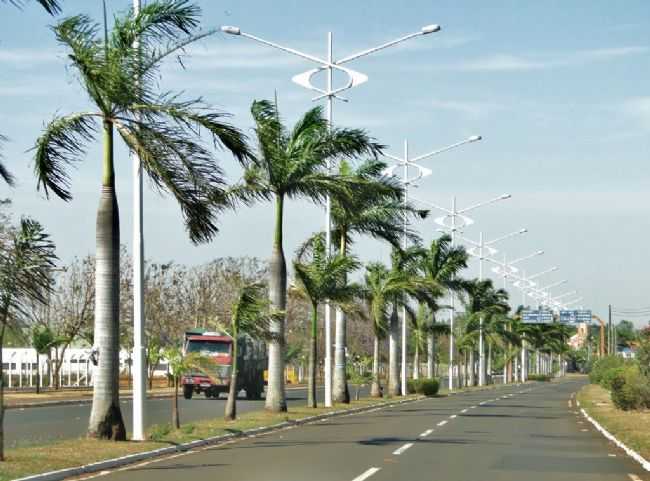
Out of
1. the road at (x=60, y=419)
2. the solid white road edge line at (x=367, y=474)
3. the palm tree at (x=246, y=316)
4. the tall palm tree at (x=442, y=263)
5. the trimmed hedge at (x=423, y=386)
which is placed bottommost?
the trimmed hedge at (x=423, y=386)

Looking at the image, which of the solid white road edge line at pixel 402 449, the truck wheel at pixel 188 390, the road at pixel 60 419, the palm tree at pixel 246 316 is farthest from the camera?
the truck wheel at pixel 188 390

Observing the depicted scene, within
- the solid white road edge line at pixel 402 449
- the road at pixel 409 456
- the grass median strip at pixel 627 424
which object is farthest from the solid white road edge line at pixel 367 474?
the grass median strip at pixel 627 424

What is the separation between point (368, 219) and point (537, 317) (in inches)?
2737

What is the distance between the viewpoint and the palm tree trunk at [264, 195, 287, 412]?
1390 inches

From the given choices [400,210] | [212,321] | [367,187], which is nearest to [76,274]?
[400,210]

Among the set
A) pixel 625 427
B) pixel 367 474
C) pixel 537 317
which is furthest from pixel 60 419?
pixel 537 317

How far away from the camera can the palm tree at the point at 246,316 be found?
29.6m

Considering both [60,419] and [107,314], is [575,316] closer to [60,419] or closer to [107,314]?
[60,419]

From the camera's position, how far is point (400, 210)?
48938 mm

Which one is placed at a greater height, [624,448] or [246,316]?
[246,316]

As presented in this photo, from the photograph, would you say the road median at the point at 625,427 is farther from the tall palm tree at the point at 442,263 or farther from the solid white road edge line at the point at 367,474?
the tall palm tree at the point at 442,263

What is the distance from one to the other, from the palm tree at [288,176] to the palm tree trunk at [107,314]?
1212 cm

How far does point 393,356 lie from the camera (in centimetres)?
5894

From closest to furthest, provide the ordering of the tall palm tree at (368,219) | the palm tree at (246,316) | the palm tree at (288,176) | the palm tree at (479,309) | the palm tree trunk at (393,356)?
1. the palm tree at (246,316)
2. the palm tree at (288,176)
3. the tall palm tree at (368,219)
4. the palm tree trunk at (393,356)
5. the palm tree at (479,309)
